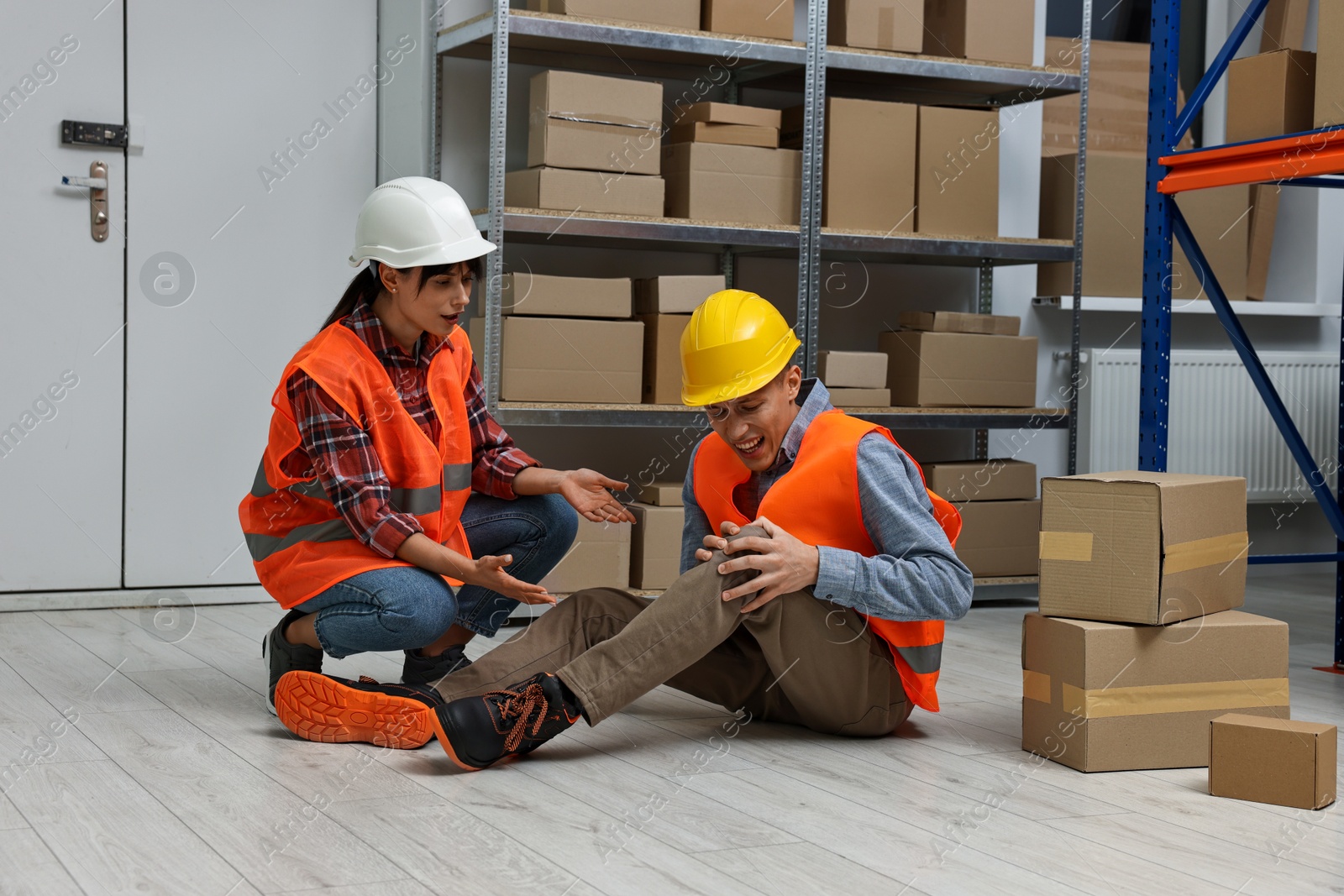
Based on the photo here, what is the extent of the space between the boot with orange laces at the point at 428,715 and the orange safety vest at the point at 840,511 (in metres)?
0.48

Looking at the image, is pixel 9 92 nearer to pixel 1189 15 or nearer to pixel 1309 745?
pixel 1309 745

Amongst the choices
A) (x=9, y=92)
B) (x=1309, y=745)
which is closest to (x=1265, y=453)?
(x=1309, y=745)

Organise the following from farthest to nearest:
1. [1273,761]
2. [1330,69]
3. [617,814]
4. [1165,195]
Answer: [1165,195], [1330,69], [1273,761], [617,814]

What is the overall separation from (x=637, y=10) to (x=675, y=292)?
0.74 m

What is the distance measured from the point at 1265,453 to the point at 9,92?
4166 millimetres

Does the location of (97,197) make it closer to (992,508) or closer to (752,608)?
(752,608)

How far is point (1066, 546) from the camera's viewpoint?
235 centimetres

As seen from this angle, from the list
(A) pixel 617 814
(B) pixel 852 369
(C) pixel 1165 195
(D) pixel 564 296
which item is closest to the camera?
(A) pixel 617 814

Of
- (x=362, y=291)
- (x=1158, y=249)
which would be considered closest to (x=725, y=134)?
(x=1158, y=249)

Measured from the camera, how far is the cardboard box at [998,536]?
13.6 feet

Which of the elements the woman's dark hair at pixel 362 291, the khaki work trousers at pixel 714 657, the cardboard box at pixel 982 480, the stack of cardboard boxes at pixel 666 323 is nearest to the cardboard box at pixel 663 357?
the stack of cardboard boxes at pixel 666 323

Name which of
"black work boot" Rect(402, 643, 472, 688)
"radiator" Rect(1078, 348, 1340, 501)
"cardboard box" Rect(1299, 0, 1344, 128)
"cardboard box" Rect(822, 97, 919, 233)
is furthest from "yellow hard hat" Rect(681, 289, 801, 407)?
"radiator" Rect(1078, 348, 1340, 501)

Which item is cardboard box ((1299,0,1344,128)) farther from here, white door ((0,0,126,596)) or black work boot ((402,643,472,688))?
A: white door ((0,0,126,596))

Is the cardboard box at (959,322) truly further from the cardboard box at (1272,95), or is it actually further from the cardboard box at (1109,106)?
the cardboard box at (1272,95)
